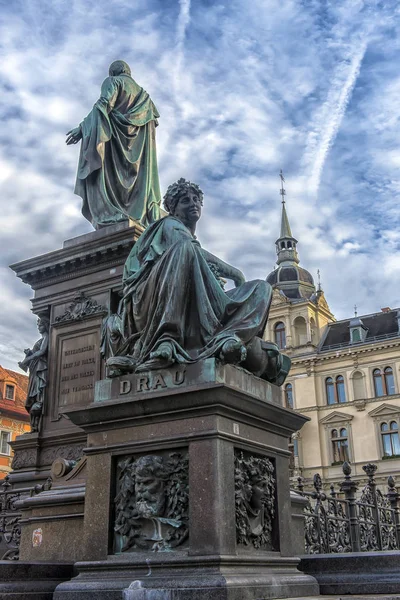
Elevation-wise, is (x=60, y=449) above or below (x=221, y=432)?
above

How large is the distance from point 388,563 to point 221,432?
6.74 feet

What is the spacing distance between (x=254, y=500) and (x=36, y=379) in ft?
19.3

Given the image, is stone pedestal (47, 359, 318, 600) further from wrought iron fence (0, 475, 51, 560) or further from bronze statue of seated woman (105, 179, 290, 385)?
wrought iron fence (0, 475, 51, 560)

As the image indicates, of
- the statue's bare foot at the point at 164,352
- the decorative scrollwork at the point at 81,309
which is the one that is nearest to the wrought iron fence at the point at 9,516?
the decorative scrollwork at the point at 81,309

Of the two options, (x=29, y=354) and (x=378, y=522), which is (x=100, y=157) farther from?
(x=378, y=522)

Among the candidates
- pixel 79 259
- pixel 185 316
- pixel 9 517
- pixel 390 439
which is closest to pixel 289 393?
pixel 390 439

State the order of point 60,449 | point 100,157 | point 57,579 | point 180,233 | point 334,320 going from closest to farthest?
point 57,579, point 180,233, point 60,449, point 100,157, point 334,320

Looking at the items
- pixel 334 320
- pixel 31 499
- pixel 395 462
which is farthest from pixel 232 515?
pixel 334 320

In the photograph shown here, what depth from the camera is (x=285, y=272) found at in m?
56.4

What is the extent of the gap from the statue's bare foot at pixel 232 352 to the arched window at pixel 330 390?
44.8m

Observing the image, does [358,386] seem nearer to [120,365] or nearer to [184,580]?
[120,365]

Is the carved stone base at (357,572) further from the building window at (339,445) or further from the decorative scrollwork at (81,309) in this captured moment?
the building window at (339,445)

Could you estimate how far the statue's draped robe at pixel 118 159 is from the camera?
11.8 metres

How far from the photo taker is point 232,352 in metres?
5.41
